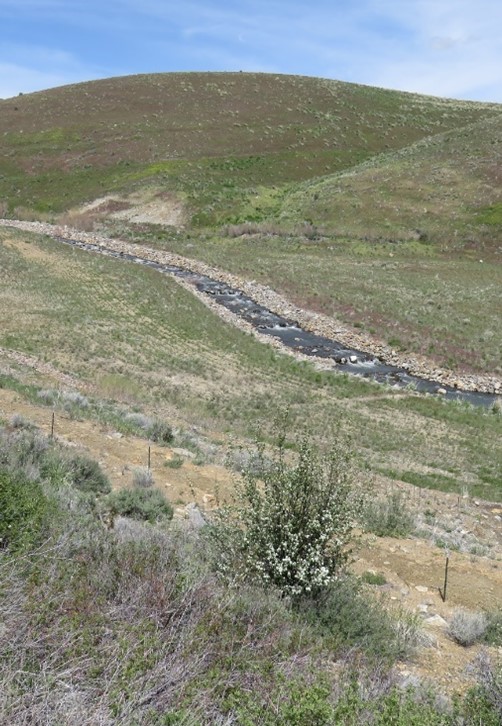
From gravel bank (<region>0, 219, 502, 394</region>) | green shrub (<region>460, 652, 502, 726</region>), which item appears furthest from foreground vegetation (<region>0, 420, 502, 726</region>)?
gravel bank (<region>0, 219, 502, 394</region>)

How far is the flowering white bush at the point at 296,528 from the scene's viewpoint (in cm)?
700

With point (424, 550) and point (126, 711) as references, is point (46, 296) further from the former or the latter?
point (126, 711)

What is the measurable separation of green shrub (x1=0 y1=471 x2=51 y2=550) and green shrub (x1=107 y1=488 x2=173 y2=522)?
2.32 m

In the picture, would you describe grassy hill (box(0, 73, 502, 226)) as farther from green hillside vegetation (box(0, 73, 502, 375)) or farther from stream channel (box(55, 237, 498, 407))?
stream channel (box(55, 237, 498, 407))

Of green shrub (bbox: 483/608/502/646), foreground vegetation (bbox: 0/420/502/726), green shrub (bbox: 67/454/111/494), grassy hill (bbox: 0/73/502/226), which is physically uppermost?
grassy hill (bbox: 0/73/502/226)

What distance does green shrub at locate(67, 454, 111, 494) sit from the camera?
34.1 feet

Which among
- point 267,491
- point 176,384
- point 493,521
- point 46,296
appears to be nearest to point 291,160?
point 46,296

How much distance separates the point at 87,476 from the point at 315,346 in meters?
21.6

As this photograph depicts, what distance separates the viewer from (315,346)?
3141 cm

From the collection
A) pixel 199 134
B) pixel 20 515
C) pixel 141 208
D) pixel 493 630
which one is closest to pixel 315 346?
pixel 493 630

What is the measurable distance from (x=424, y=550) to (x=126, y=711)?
8133 millimetres

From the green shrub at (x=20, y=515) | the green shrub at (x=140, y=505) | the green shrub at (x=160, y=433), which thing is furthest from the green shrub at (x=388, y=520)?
the green shrub at (x=20, y=515)

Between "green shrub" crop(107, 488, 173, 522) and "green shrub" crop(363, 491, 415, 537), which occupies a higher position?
"green shrub" crop(107, 488, 173, 522)

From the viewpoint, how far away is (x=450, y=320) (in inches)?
1364
